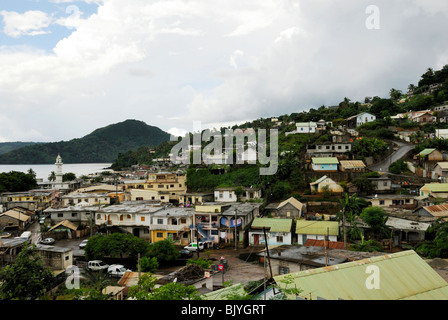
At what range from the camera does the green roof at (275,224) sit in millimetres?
24250

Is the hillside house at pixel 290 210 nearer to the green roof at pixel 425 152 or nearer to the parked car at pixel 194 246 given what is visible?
the parked car at pixel 194 246

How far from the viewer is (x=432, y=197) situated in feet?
93.9

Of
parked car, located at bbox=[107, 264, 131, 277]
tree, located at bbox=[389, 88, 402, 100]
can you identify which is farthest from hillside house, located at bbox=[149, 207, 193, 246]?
tree, located at bbox=[389, 88, 402, 100]

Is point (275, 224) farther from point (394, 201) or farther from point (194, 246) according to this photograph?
point (394, 201)

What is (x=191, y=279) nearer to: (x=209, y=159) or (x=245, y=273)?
(x=245, y=273)

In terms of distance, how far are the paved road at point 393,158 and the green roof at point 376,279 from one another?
31178 mm

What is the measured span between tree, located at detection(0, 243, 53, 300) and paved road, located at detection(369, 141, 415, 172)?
3766 cm

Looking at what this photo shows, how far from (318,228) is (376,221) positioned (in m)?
4.10

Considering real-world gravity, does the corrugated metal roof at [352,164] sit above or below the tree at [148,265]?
above

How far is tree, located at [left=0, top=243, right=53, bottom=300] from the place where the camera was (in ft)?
40.5

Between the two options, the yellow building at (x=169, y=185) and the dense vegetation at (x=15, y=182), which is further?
the dense vegetation at (x=15, y=182)

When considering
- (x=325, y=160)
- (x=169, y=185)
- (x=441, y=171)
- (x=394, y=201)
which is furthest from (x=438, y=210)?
(x=169, y=185)

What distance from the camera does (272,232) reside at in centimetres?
2444

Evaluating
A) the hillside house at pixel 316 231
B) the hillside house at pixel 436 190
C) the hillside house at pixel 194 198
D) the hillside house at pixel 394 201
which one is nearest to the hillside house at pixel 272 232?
the hillside house at pixel 316 231
